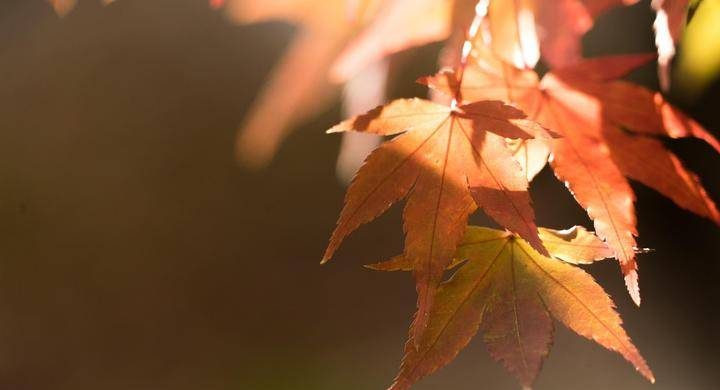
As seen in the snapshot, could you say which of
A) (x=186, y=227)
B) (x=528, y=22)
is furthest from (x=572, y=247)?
(x=186, y=227)

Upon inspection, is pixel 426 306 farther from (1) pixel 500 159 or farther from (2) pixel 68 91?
(2) pixel 68 91

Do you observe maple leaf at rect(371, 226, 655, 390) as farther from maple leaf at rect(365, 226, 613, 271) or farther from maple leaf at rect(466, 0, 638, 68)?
maple leaf at rect(466, 0, 638, 68)

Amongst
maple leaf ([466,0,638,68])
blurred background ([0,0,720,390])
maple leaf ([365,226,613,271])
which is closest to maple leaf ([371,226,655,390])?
maple leaf ([365,226,613,271])

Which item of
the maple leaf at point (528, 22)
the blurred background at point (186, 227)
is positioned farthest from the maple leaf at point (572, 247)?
the blurred background at point (186, 227)

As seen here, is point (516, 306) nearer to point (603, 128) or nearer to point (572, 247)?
point (572, 247)

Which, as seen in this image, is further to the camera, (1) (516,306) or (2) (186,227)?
(2) (186,227)
